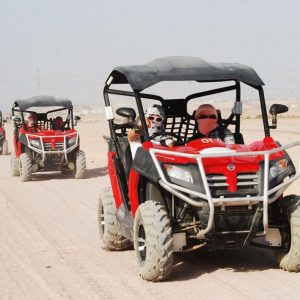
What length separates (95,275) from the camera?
20.5 ft

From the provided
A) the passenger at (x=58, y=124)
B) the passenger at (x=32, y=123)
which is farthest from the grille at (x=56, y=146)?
the passenger at (x=58, y=124)

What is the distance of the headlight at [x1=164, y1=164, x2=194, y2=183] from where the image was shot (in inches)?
228

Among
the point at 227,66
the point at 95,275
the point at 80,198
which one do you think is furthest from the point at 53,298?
the point at 80,198

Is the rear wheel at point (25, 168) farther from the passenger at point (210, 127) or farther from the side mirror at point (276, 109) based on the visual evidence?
the side mirror at point (276, 109)

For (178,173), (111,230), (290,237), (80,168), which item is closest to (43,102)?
(80,168)

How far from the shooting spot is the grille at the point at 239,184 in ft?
18.9

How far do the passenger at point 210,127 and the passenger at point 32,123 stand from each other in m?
9.69

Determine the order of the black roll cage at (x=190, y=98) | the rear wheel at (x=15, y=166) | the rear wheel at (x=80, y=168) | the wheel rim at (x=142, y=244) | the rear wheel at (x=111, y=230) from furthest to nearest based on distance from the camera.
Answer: the rear wheel at (x=15, y=166) < the rear wheel at (x=80, y=168) < the rear wheel at (x=111, y=230) < the black roll cage at (x=190, y=98) < the wheel rim at (x=142, y=244)

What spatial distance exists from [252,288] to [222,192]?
796 millimetres

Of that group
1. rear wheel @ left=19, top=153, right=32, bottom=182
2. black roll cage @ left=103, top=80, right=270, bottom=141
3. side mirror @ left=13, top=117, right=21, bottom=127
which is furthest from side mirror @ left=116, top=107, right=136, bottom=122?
side mirror @ left=13, top=117, right=21, bottom=127

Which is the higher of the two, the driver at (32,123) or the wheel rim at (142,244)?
the wheel rim at (142,244)

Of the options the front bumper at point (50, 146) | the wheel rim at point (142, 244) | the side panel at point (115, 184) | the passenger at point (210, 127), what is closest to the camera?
the wheel rim at point (142, 244)

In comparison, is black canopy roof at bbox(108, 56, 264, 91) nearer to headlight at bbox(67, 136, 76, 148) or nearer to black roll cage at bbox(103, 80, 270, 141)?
black roll cage at bbox(103, 80, 270, 141)

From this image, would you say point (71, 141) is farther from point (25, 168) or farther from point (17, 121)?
point (17, 121)
